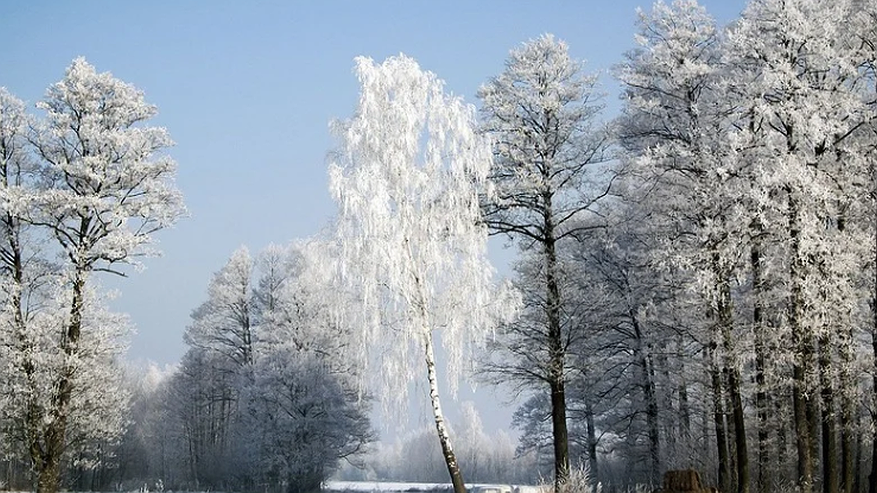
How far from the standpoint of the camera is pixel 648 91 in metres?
19.1

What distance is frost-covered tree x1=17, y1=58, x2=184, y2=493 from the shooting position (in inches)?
782

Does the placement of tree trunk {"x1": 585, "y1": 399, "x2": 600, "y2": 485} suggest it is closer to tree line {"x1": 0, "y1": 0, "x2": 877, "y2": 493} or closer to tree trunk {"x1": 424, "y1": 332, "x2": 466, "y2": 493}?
tree line {"x1": 0, "y1": 0, "x2": 877, "y2": 493}

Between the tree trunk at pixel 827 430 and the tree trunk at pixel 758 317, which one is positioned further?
the tree trunk at pixel 758 317

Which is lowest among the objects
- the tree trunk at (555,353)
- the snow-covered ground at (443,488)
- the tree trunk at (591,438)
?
the snow-covered ground at (443,488)

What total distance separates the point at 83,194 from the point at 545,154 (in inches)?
460

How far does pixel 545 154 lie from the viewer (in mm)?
20516

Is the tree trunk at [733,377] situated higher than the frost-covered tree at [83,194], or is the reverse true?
the frost-covered tree at [83,194]

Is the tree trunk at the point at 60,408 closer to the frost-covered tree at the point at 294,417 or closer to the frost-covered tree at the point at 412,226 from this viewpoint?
the frost-covered tree at the point at 412,226

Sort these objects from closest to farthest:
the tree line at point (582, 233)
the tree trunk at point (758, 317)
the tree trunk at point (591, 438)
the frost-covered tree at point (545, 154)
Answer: the tree line at point (582, 233)
the tree trunk at point (758, 317)
the frost-covered tree at point (545, 154)
the tree trunk at point (591, 438)

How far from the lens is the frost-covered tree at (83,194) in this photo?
1988 cm

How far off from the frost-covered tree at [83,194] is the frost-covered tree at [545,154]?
28.2 feet

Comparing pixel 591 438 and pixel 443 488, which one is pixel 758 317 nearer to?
pixel 591 438

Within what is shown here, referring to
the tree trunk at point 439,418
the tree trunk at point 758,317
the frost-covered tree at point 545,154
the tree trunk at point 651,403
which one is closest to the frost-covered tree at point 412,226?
the tree trunk at point 439,418

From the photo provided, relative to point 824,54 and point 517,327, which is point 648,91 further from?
point 517,327
